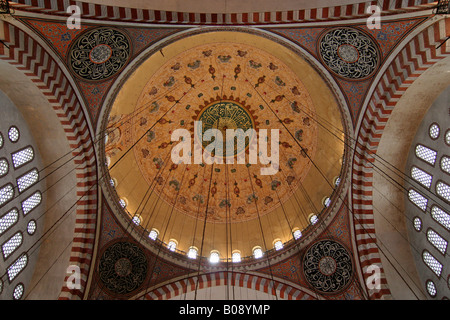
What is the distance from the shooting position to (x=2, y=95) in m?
8.73

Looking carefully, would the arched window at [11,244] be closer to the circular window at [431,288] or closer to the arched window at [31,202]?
the arched window at [31,202]

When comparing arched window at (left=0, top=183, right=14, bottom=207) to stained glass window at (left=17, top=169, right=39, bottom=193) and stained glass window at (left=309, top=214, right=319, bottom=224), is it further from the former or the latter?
stained glass window at (left=309, top=214, right=319, bottom=224)

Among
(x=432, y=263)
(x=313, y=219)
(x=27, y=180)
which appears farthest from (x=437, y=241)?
(x=27, y=180)

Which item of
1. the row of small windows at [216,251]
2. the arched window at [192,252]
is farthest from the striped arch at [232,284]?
the arched window at [192,252]

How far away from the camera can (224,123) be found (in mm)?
14148

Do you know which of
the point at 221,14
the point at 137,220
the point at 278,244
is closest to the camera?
the point at 221,14

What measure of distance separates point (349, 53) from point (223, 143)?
6873 millimetres

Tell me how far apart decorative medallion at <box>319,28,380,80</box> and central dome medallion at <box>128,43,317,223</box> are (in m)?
2.79

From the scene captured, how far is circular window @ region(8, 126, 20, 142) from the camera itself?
888 centimetres

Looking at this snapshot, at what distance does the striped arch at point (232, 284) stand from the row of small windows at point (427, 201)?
3.41 metres

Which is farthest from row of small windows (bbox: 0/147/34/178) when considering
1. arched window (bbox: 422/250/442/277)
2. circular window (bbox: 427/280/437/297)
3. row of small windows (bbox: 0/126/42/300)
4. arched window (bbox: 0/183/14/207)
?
circular window (bbox: 427/280/437/297)

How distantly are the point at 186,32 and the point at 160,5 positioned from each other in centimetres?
140

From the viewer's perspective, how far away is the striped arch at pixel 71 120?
25.0 feet

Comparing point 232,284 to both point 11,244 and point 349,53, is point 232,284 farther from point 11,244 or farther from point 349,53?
point 349,53
